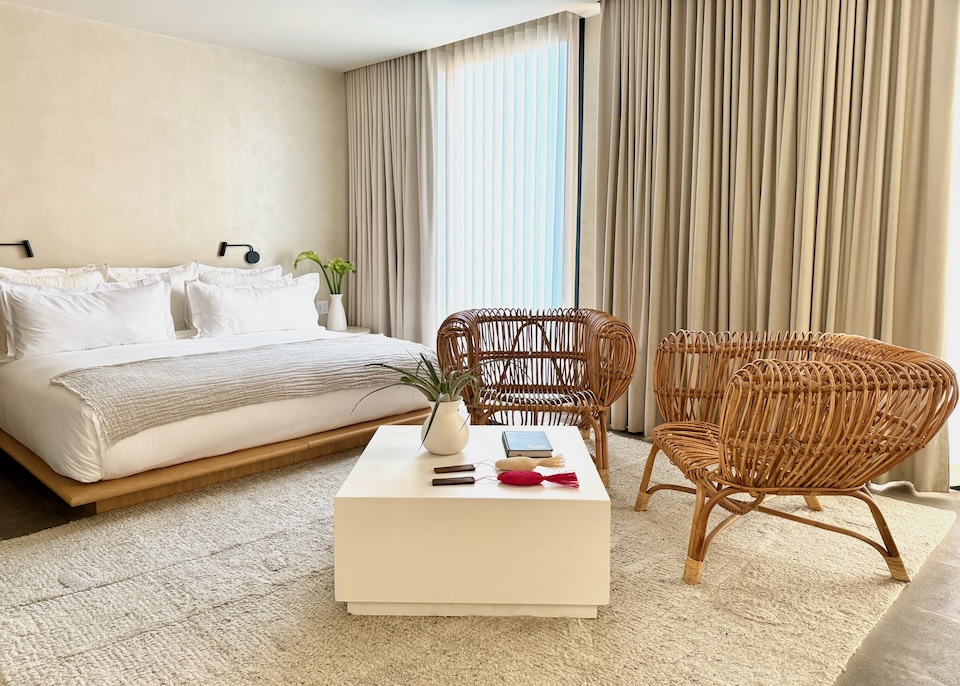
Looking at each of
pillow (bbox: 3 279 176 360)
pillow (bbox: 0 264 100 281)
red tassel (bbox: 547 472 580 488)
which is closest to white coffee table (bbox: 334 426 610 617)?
red tassel (bbox: 547 472 580 488)

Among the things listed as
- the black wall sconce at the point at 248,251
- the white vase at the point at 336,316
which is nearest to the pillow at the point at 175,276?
the black wall sconce at the point at 248,251

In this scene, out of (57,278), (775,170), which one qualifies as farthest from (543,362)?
(57,278)

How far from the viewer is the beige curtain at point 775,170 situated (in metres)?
2.86

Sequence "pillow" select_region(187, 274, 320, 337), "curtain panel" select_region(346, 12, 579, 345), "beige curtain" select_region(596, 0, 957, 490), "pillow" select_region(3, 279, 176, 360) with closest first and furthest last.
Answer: "beige curtain" select_region(596, 0, 957, 490), "pillow" select_region(3, 279, 176, 360), "pillow" select_region(187, 274, 320, 337), "curtain panel" select_region(346, 12, 579, 345)

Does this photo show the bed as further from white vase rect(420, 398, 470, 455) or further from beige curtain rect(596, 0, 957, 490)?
beige curtain rect(596, 0, 957, 490)

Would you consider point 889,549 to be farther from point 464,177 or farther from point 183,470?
point 464,177

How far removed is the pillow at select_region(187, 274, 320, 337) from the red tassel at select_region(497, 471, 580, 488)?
258 centimetres

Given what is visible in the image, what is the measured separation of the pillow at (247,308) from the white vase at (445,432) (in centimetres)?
226

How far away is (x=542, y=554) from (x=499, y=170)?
3.09 metres

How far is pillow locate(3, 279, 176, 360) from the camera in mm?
3410

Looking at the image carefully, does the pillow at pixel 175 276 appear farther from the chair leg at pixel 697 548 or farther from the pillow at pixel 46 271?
the chair leg at pixel 697 548

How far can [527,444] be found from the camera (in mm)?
2293

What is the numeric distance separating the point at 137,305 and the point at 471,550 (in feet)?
8.77

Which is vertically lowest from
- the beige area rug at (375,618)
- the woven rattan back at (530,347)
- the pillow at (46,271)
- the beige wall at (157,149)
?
the beige area rug at (375,618)
